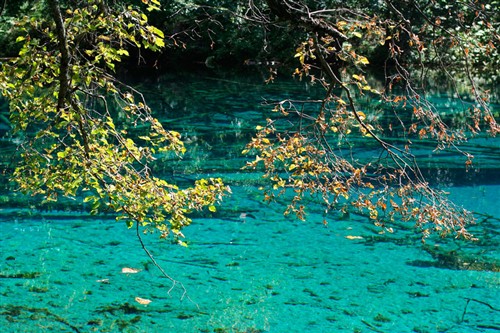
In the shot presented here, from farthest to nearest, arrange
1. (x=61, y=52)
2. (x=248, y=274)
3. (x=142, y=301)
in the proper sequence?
(x=248, y=274)
(x=142, y=301)
(x=61, y=52)

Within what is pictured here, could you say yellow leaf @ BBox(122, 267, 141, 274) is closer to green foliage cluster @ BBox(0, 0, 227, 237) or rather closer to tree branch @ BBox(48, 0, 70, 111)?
green foliage cluster @ BBox(0, 0, 227, 237)

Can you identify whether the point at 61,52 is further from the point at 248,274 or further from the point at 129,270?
the point at 248,274

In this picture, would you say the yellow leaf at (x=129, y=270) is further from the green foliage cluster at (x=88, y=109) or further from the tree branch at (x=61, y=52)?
the tree branch at (x=61, y=52)

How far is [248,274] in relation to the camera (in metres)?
5.92

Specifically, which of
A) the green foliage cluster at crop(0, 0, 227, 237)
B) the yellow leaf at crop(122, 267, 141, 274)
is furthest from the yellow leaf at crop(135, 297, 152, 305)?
the green foliage cluster at crop(0, 0, 227, 237)

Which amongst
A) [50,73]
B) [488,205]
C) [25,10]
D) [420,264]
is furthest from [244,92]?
[50,73]

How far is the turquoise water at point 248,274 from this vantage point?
5.05 meters

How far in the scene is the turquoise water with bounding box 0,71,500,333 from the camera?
5047mm

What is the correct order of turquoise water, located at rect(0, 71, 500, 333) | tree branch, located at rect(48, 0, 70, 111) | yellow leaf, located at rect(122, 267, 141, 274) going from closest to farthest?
tree branch, located at rect(48, 0, 70, 111) < turquoise water, located at rect(0, 71, 500, 333) < yellow leaf, located at rect(122, 267, 141, 274)

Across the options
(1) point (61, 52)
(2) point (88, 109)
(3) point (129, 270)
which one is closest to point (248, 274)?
(3) point (129, 270)

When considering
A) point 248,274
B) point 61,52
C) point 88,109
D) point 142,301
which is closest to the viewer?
point 61,52

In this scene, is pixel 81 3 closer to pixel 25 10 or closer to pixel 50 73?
pixel 50 73

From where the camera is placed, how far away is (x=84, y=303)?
5.27 metres

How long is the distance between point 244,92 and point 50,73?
478 inches
